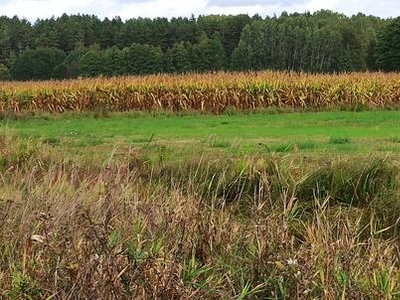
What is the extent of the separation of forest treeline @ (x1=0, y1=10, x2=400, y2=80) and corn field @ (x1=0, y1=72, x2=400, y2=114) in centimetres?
1621

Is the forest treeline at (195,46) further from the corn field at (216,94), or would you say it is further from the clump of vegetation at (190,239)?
the clump of vegetation at (190,239)

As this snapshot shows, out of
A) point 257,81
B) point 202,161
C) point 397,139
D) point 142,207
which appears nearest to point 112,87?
point 257,81

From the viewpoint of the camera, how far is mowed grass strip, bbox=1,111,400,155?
37.4 feet

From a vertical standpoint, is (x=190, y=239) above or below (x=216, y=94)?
above

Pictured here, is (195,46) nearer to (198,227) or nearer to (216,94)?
(216,94)

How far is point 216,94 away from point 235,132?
8698 mm

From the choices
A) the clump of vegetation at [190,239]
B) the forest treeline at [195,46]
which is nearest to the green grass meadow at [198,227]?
the clump of vegetation at [190,239]

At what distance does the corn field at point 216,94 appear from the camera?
919 inches

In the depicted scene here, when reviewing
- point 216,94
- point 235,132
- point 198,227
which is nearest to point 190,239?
point 198,227

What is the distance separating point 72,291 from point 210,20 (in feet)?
273

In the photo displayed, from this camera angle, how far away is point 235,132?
591 inches

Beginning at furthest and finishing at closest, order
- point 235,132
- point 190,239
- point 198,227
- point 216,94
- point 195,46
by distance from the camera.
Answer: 1. point 195,46
2. point 216,94
3. point 235,132
4. point 198,227
5. point 190,239

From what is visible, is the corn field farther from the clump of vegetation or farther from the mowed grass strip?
the clump of vegetation

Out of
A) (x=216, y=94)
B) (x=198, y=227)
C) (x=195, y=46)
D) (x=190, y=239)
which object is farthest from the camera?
(x=195, y=46)
